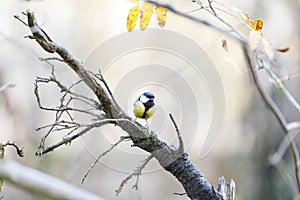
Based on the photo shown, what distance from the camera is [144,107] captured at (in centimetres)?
89

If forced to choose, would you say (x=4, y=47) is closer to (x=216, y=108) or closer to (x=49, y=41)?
(x=216, y=108)

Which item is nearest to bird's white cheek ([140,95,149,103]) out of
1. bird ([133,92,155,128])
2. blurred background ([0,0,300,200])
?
bird ([133,92,155,128])

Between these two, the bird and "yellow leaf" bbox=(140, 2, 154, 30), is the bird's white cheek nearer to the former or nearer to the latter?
the bird

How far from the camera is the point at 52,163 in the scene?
3369 mm

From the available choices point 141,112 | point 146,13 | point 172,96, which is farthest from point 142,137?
point 172,96

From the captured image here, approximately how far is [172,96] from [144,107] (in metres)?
2.48

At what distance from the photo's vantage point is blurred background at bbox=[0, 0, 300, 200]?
2.82m

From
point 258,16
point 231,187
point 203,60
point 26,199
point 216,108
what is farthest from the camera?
point 203,60

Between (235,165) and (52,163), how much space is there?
1.48 m

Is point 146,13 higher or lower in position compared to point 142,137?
higher

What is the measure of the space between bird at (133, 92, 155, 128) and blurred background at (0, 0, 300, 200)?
1473 millimetres

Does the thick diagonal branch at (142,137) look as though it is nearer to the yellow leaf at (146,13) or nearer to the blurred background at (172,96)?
the yellow leaf at (146,13)

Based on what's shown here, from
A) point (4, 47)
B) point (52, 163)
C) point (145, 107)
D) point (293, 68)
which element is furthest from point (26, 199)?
point (145, 107)

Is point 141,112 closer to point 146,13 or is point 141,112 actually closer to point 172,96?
point 146,13
